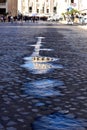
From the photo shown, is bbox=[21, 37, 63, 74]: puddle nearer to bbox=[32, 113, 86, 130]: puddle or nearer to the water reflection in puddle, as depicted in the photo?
the water reflection in puddle

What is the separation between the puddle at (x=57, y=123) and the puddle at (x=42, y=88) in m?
1.48

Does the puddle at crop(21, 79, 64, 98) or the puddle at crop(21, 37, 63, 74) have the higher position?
the puddle at crop(21, 79, 64, 98)

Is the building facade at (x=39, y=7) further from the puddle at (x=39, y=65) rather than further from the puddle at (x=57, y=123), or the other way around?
the puddle at (x=57, y=123)

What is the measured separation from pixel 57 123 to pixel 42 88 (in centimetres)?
245

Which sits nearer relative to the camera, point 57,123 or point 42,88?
point 57,123

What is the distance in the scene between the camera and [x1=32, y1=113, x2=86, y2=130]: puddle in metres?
5.16

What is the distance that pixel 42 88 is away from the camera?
7809mm

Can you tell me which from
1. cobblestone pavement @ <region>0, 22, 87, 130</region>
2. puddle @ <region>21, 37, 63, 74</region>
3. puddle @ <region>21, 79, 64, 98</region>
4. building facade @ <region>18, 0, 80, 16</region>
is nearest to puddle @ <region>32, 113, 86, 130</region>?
cobblestone pavement @ <region>0, 22, 87, 130</region>

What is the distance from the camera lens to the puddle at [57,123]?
5165mm

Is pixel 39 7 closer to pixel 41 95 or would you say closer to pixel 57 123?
pixel 41 95

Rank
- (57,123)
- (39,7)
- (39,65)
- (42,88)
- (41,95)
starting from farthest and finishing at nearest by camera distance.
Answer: (39,7)
(39,65)
(42,88)
(41,95)
(57,123)

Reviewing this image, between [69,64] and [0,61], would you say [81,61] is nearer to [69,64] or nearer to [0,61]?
[69,64]

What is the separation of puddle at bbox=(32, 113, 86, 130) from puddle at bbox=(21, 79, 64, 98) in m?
1.48

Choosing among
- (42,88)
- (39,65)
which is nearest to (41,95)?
(42,88)
